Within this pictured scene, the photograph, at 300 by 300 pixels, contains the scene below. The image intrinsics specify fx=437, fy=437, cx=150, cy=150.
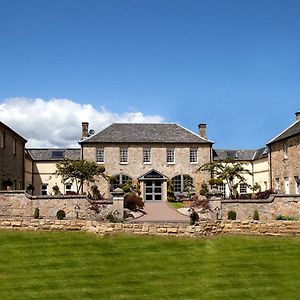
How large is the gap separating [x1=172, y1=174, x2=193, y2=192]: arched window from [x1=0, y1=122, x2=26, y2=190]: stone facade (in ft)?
51.3

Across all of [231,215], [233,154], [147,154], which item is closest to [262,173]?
[233,154]

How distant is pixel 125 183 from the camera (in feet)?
150

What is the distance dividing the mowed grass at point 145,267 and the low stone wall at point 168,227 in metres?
0.32

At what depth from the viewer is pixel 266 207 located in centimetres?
2680

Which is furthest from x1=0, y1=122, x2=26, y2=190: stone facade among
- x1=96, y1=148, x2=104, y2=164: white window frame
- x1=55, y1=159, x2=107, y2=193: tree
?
x1=96, y1=148, x2=104, y2=164: white window frame

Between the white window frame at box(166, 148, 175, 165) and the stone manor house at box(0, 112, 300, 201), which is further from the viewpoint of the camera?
the white window frame at box(166, 148, 175, 165)

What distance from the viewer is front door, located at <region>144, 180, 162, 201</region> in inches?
1777

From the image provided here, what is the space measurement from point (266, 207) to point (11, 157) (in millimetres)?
22083

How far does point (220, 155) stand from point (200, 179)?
29.1 feet

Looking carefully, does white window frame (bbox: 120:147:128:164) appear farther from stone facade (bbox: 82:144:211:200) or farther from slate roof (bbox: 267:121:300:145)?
slate roof (bbox: 267:121:300:145)

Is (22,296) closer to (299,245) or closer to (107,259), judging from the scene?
(107,259)

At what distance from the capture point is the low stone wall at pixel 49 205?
27469 millimetres

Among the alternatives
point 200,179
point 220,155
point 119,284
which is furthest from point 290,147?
point 119,284

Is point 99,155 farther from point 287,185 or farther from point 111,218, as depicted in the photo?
point 111,218
